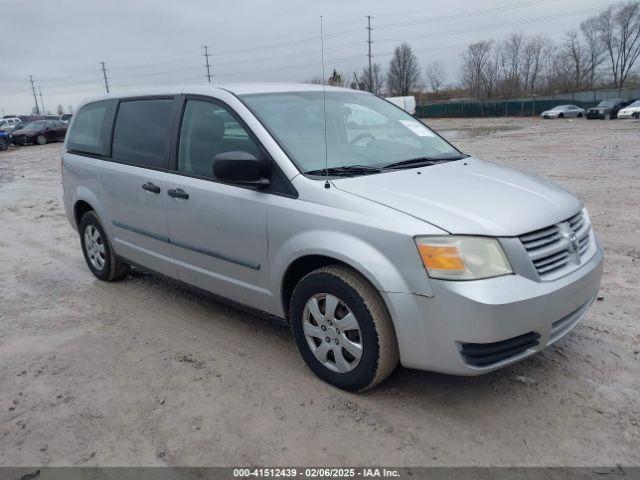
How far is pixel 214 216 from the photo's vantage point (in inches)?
146

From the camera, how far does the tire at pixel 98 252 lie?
17.3 ft

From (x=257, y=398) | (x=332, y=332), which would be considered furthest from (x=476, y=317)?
(x=257, y=398)

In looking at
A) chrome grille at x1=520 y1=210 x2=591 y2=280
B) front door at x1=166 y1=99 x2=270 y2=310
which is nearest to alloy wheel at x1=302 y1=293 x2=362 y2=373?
front door at x1=166 y1=99 x2=270 y2=310

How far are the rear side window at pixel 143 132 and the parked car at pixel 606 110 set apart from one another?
139 ft

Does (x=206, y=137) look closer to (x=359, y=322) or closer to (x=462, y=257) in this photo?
(x=359, y=322)

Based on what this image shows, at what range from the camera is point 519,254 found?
2.75 m

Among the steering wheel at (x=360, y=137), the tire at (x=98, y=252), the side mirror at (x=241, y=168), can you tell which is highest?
the steering wheel at (x=360, y=137)

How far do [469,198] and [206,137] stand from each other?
6.46 ft

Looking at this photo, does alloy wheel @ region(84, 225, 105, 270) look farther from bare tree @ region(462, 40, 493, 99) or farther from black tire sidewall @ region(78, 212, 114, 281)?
bare tree @ region(462, 40, 493, 99)

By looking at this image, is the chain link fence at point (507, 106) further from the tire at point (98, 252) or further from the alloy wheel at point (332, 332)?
the alloy wheel at point (332, 332)

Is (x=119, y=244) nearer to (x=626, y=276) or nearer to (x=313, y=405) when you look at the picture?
(x=313, y=405)

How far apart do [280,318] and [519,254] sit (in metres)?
1.58

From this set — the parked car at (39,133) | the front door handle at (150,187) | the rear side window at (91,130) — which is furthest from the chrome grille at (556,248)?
the parked car at (39,133)

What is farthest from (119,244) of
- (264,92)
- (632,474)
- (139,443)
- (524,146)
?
(524,146)
